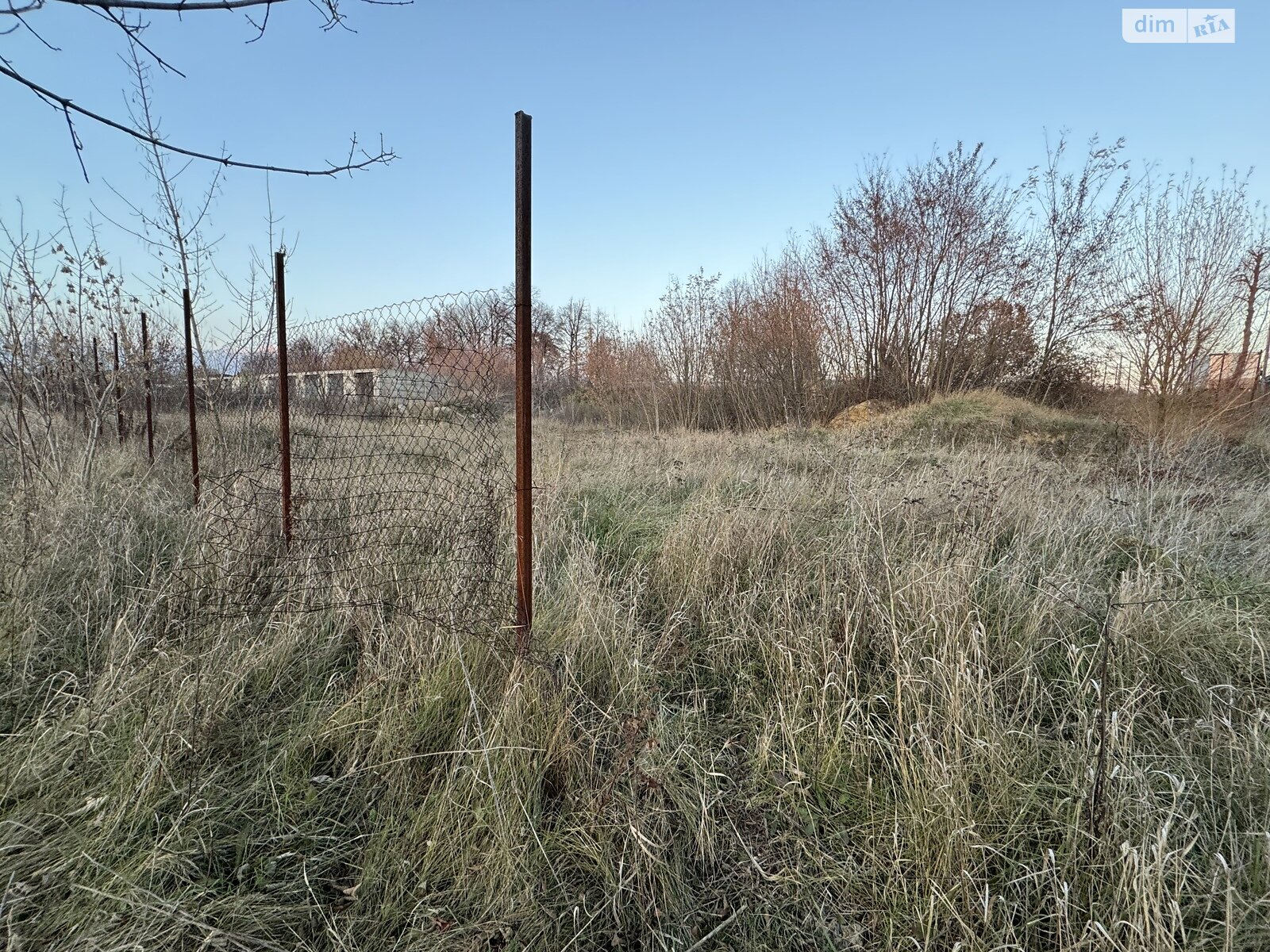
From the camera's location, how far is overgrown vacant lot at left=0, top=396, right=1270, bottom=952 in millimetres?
1211

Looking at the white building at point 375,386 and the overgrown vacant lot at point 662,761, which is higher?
the white building at point 375,386

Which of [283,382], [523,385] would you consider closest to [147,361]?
[283,382]

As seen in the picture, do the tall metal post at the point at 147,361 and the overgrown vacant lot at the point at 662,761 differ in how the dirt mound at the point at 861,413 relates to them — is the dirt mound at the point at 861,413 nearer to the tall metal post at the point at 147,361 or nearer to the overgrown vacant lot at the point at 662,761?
the overgrown vacant lot at the point at 662,761

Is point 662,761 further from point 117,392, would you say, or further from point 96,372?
point 117,392

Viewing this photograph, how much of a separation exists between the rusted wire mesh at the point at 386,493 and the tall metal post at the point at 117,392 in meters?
2.62

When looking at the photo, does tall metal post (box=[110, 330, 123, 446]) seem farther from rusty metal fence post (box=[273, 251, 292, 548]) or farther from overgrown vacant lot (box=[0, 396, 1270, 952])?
rusty metal fence post (box=[273, 251, 292, 548])

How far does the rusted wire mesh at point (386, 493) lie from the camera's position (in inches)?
89.1

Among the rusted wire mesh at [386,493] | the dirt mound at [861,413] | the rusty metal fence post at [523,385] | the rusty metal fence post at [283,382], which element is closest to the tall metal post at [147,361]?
the rusted wire mesh at [386,493]

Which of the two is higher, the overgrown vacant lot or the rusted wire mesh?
the rusted wire mesh

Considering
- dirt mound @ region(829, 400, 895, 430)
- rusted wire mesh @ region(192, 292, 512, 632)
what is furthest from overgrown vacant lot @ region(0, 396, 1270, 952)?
dirt mound @ region(829, 400, 895, 430)

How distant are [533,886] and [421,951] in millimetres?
261

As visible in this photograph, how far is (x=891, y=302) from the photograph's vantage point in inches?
471

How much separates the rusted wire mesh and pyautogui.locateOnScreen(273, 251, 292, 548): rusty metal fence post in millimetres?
60

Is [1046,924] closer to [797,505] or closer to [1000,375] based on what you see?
[797,505]
